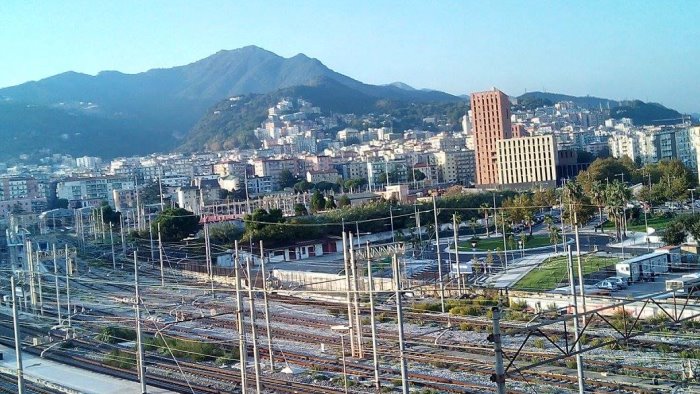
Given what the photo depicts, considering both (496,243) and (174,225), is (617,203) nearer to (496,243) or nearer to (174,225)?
(496,243)

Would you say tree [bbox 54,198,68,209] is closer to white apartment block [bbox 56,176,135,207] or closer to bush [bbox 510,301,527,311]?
white apartment block [bbox 56,176,135,207]

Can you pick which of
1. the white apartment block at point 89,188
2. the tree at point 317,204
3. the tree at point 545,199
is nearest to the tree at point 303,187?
the tree at point 317,204

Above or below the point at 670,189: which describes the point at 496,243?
below

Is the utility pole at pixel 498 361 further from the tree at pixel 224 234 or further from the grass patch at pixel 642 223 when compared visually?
the tree at pixel 224 234

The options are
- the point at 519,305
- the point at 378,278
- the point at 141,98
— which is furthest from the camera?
the point at 141,98

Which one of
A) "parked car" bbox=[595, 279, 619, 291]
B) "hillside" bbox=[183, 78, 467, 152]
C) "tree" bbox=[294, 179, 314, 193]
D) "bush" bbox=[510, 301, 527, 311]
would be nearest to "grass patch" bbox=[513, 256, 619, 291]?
"bush" bbox=[510, 301, 527, 311]

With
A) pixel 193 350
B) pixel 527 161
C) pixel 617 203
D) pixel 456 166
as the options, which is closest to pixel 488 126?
pixel 527 161
